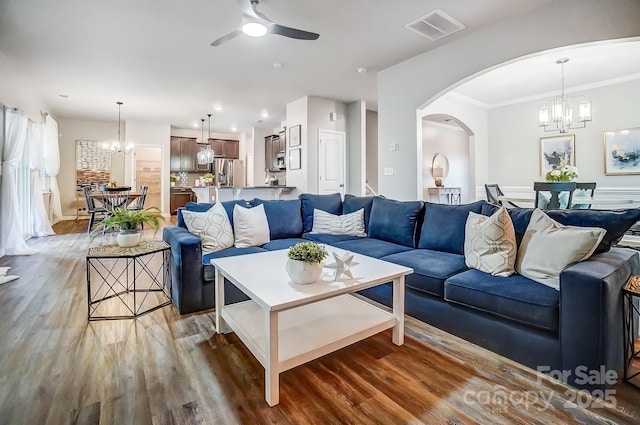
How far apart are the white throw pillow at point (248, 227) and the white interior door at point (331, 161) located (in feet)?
11.7

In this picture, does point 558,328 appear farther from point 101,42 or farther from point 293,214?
point 101,42

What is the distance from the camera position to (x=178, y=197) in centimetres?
959

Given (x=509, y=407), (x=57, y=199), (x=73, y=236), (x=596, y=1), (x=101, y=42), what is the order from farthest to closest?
(x=57, y=199) → (x=73, y=236) → (x=101, y=42) → (x=596, y=1) → (x=509, y=407)

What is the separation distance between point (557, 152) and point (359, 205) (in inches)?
192

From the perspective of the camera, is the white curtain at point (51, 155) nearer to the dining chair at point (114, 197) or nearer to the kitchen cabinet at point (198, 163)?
the dining chair at point (114, 197)

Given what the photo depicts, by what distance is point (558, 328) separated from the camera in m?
1.63

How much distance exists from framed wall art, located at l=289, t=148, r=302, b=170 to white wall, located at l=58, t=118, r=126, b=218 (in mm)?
5224

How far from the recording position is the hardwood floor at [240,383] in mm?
1417

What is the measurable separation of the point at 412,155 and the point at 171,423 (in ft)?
13.5

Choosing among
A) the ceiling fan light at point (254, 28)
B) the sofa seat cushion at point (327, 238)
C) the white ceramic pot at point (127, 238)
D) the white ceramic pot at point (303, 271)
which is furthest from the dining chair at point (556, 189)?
the white ceramic pot at point (127, 238)

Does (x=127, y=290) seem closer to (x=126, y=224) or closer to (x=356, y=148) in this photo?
(x=126, y=224)

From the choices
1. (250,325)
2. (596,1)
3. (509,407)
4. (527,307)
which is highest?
(596,1)

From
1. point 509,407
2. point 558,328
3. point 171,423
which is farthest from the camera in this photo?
point 558,328

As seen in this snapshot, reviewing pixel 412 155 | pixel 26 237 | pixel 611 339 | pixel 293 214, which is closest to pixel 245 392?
pixel 611 339
